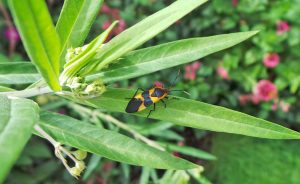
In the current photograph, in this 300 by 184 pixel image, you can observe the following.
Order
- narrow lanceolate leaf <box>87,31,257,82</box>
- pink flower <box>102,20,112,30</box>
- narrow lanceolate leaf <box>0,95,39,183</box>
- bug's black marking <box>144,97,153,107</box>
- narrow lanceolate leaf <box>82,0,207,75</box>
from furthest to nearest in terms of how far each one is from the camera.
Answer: pink flower <box>102,20,112,30</box>
bug's black marking <box>144,97,153,107</box>
narrow lanceolate leaf <box>87,31,257,82</box>
narrow lanceolate leaf <box>82,0,207,75</box>
narrow lanceolate leaf <box>0,95,39,183</box>

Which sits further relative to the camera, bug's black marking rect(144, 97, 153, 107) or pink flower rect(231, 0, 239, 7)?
pink flower rect(231, 0, 239, 7)

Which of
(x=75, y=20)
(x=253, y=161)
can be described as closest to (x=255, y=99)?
(x=253, y=161)

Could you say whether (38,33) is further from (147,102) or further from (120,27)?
(120,27)

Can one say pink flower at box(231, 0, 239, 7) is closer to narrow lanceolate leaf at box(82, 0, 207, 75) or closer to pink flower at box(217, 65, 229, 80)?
pink flower at box(217, 65, 229, 80)

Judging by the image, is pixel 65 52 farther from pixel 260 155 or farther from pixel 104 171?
pixel 260 155

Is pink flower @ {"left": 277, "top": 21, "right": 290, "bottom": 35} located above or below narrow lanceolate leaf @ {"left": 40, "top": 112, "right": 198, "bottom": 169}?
above

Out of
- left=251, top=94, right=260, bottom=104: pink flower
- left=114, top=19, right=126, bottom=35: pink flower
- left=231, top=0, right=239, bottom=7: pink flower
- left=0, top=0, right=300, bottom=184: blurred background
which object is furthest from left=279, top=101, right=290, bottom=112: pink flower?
left=114, top=19, right=126, bottom=35: pink flower
